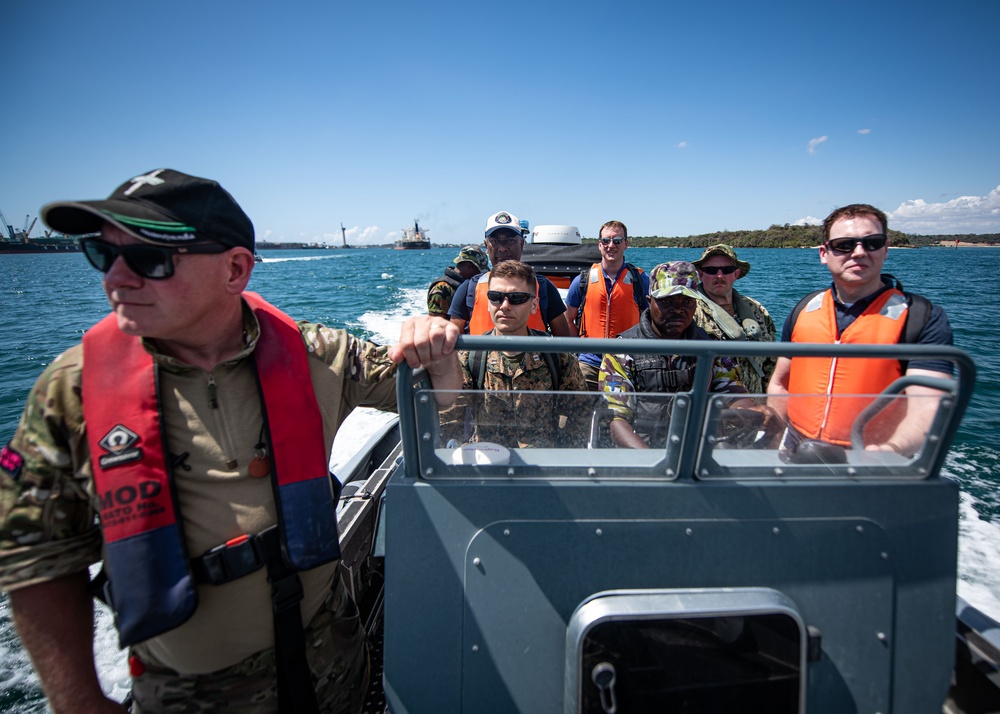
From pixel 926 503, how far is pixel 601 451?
0.91 meters

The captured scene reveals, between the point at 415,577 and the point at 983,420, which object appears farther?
the point at 983,420

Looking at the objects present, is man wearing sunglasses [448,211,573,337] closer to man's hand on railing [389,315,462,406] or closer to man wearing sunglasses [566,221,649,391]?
man wearing sunglasses [566,221,649,391]

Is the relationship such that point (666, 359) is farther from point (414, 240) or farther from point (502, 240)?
point (414, 240)

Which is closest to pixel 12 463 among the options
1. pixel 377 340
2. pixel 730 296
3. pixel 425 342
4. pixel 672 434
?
pixel 425 342

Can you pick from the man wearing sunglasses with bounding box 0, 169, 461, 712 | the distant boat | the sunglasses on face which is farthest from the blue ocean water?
the distant boat

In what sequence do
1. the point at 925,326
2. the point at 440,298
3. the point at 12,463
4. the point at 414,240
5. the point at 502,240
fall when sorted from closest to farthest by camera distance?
the point at 12,463 → the point at 925,326 → the point at 502,240 → the point at 440,298 → the point at 414,240

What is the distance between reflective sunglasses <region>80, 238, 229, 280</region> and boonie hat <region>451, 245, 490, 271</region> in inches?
150

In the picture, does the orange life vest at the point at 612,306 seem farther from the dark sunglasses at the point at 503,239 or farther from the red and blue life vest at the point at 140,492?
the red and blue life vest at the point at 140,492

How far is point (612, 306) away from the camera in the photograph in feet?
17.4

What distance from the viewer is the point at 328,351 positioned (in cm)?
146

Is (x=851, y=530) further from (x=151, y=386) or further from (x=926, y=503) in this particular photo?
(x=151, y=386)

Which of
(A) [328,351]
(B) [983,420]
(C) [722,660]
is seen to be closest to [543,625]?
(C) [722,660]

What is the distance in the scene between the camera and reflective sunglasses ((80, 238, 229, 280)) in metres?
1.09

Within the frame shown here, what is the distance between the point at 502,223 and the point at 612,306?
5.44ft
